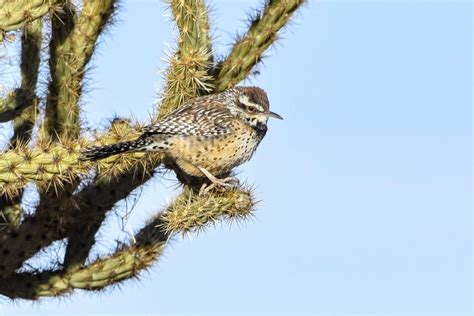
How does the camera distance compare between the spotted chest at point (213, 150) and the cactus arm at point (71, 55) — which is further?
the cactus arm at point (71, 55)

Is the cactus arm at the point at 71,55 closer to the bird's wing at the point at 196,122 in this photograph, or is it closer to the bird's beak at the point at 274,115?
the bird's wing at the point at 196,122

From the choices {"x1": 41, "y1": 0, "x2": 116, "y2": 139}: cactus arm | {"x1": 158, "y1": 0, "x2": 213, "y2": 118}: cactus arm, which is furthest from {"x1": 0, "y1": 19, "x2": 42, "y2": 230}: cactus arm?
{"x1": 158, "y1": 0, "x2": 213, "y2": 118}: cactus arm

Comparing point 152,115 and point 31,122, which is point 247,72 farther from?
point 31,122

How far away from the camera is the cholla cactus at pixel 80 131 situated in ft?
17.6

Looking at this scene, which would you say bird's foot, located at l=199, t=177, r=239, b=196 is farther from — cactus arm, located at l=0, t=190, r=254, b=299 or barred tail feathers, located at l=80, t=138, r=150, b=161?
barred tail feathers, located at l=80, t=138, r=150, b=161

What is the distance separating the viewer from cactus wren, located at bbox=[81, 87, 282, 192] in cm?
529

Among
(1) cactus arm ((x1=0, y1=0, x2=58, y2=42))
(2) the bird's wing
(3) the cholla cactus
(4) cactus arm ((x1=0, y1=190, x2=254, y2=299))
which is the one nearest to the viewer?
(1) cactus arm ((x1=0, y1=0, x2=58, y2=42))

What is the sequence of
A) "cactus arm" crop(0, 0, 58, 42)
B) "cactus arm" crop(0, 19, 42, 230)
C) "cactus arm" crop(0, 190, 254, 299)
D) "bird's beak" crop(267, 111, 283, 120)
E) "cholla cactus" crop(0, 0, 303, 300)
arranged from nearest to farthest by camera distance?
"cactus arm" crop(0, 0, 58, 42) < "cholla cactus" crop(0, 0, 303, 300) < "bird's beak" crop(267, 111, 283, 120) < "cactus arm" crop(0, 190, 254, 299) < "cactus arm" crop(0, 19, 42, 230)

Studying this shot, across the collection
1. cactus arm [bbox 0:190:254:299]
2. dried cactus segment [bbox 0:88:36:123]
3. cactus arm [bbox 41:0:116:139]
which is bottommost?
cactus arm [bbox 0:190:254:299]

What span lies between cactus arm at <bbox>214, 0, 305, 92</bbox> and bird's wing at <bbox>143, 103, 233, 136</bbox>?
0.34m

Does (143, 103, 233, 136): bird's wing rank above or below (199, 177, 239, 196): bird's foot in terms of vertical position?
above

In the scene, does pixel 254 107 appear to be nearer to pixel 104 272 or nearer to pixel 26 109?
pixel 104 272

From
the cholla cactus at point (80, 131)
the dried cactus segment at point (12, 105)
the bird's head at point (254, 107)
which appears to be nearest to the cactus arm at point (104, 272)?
the cholla cactus at point (80, 131)

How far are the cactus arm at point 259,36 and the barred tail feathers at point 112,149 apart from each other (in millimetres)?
783
